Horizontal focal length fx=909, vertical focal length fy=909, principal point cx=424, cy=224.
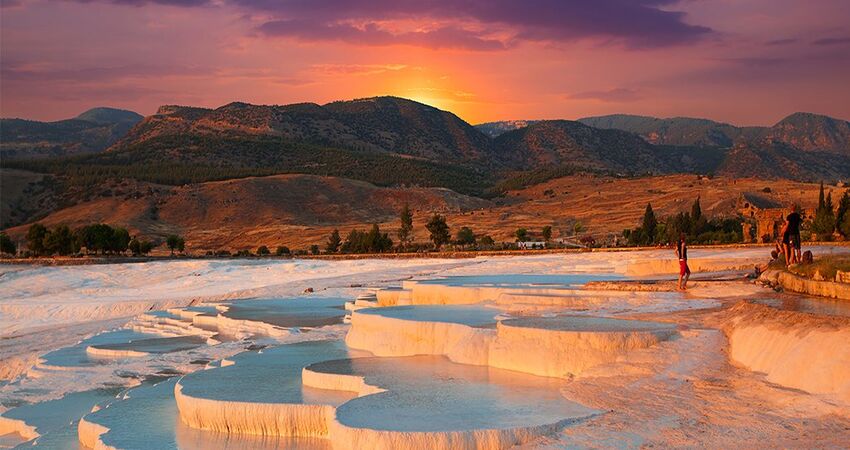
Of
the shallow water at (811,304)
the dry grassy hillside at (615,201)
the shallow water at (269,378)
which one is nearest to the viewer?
the shallow water at (269,378)

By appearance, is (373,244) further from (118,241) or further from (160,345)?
(160,345)

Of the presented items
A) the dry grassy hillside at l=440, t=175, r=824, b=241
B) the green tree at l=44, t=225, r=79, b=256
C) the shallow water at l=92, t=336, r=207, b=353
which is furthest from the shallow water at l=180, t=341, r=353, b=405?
the dry grassy hillside at l=440, t=175, r=824, b=241

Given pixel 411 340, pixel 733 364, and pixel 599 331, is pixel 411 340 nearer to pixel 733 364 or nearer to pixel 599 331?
pixel 599 331

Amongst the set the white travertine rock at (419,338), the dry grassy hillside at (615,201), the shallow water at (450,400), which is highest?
the dry grassy hillside at (615,201)

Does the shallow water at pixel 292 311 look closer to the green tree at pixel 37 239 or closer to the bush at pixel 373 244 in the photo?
the bush at pixel 373 244

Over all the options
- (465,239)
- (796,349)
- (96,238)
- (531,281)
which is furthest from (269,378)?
(96,238)

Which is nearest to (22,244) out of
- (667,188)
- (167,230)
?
Answer: (167,230)

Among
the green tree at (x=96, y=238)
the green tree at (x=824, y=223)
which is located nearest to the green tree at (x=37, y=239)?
the green tree at (x=96, y=238)

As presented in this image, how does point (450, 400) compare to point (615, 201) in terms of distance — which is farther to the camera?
point (615, 201)

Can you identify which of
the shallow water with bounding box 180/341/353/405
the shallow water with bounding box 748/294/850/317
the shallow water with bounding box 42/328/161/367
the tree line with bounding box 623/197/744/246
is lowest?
the shallow water with bounding box 42/328/161/367

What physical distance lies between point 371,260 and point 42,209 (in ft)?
267

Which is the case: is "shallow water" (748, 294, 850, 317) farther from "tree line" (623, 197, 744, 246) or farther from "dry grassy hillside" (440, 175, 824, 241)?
"dry grassy hillside" (440, 175, 824, 241)

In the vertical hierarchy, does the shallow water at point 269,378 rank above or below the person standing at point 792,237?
below

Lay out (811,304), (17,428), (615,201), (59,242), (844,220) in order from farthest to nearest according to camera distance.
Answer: (615,201), (59,242), (844,220), (811,304), (17,428)
